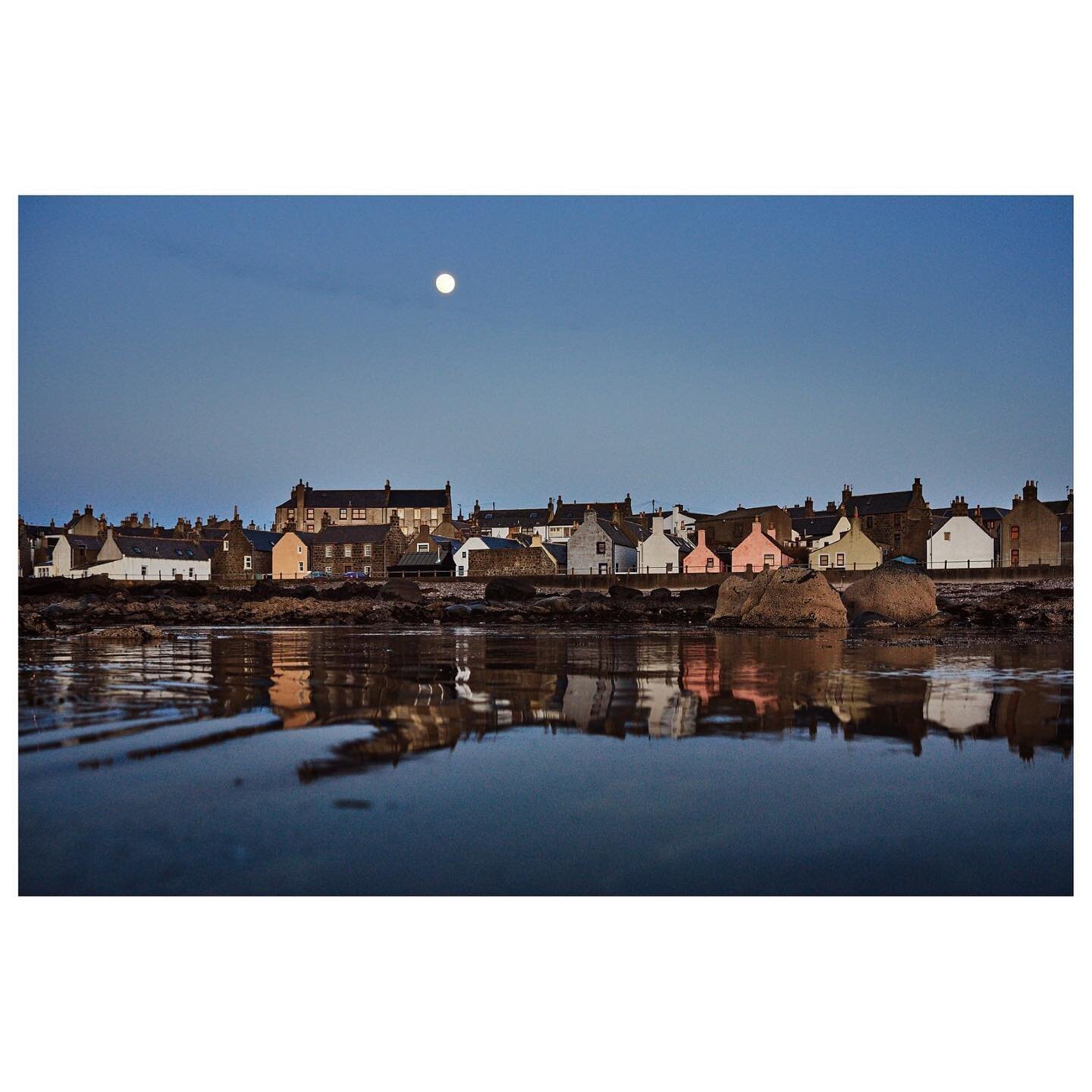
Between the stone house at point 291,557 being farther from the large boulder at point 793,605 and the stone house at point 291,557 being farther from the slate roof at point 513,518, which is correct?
the large boulder at point 793,605

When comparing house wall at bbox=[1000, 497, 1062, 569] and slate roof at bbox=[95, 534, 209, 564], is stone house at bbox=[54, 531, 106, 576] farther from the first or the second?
house wall at bbox=[1000, 497, 1062, 569]

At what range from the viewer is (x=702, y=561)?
167 ft

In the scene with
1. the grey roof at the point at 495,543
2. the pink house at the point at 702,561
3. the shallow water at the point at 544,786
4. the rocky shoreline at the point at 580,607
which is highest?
the grey roof at the point at 495,543

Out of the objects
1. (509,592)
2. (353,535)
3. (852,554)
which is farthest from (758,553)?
(353,535)

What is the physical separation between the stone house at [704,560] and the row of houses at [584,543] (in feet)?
0.25

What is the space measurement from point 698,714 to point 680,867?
3831 mm

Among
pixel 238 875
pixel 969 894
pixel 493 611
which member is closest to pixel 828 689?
pixel 969 894

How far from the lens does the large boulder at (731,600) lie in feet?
89.8

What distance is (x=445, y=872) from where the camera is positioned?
4023 mm

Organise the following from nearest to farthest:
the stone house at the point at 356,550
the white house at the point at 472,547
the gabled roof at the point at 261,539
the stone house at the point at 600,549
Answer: the stone house at the point at 600,549 < the white house at the point at 472,547 < the gabled roof at the point at 261,539 < the stone house at the point at 356,550

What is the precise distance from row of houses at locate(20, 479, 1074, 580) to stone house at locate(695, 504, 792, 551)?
106mm

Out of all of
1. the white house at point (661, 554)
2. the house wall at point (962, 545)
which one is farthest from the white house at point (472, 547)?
the house wall at point (962, 545)

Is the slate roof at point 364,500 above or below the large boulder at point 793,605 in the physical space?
above

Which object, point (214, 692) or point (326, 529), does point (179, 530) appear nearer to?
point (326, 529)
